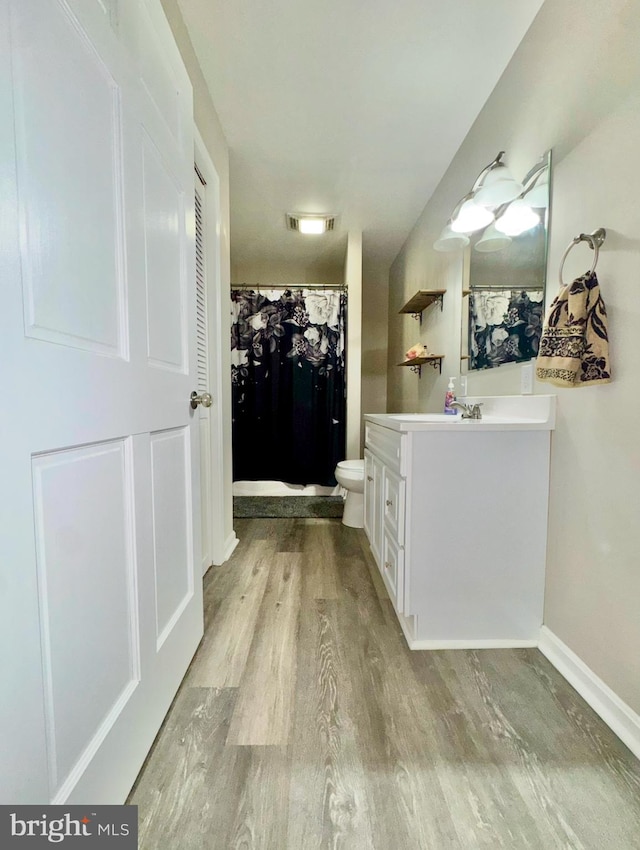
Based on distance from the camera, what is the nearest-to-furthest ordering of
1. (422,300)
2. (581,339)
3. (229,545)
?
(581,339), (229,545), (422,300)

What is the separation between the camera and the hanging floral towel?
3.54 ft

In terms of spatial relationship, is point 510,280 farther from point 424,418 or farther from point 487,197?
point 424,418

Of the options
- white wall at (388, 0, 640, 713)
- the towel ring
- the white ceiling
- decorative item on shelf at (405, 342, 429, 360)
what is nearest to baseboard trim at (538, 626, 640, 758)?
white wall at (388, 0, 640, 713)

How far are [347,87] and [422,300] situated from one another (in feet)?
4.22

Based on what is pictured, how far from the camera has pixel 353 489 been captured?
2.55 m

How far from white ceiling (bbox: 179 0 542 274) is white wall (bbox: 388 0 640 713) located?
265 mm

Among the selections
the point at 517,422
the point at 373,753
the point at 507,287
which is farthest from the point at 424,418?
the point at 373,753

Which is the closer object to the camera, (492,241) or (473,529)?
(473,529)

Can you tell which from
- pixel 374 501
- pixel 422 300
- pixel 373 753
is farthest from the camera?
pixel 422 300

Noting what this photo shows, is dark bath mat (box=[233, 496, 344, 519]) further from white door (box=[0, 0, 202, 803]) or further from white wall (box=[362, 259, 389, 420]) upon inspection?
white door (box=[0, 0, 202, 803])

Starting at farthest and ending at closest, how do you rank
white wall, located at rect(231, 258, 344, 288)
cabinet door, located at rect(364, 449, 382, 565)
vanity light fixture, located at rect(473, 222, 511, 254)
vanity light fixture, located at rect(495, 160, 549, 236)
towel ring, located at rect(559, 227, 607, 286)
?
white wall, located at rect(231, 258, 344, 288), cabinet door, located at rect(364, 449, 382, 565), vanity light fixture, located at rect(473, 222, 511, 254), vanity light fixture, located at rect(495, 160, 549, 236), towel ring, located at rect(559, 227, 607, 286)

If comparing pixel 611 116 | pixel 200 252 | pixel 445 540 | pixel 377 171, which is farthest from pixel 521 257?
pixel 200 252

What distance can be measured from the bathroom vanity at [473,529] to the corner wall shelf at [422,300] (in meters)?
1.31

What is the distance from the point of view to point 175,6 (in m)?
1.40
